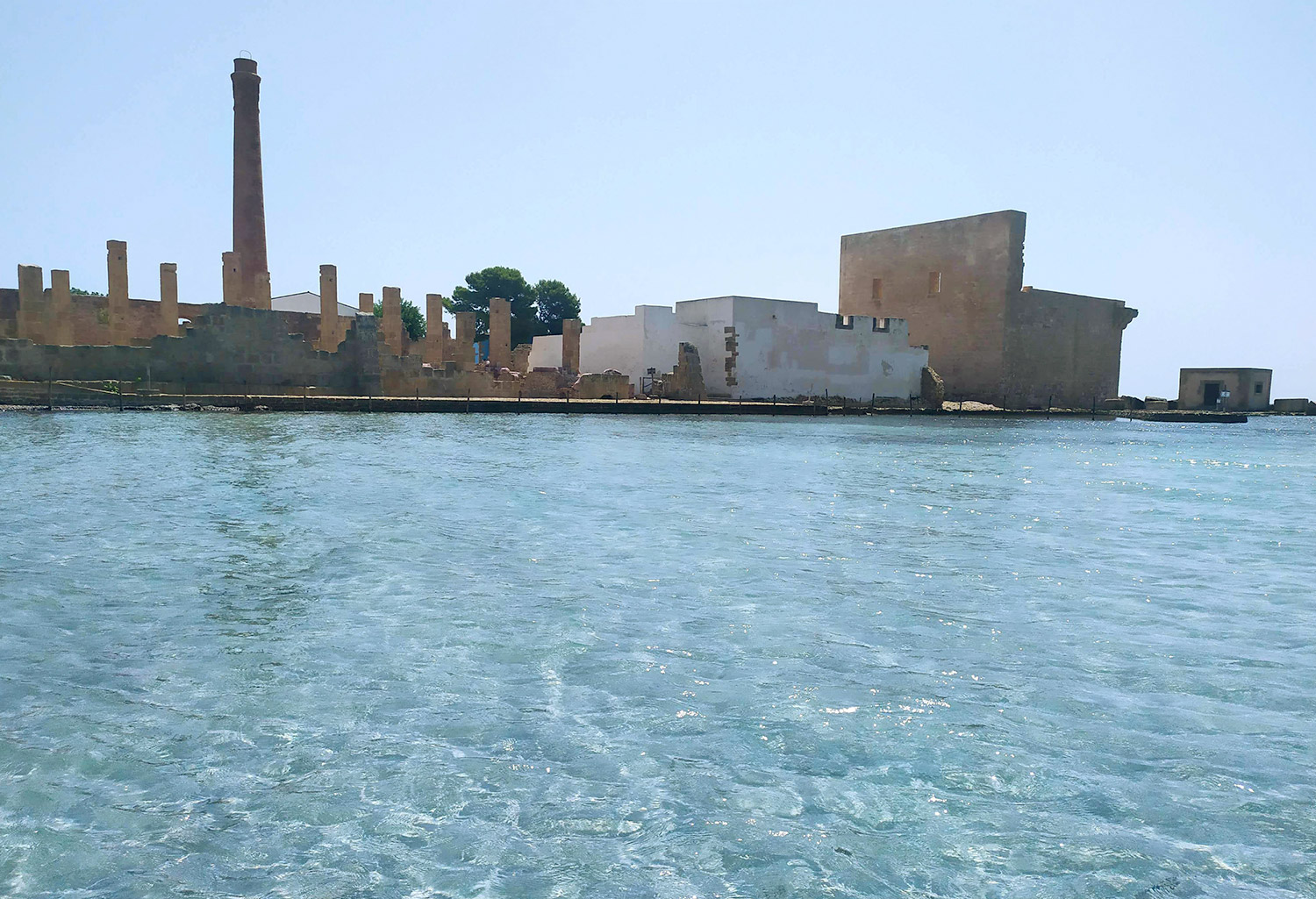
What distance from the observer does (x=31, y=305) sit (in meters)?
26.4

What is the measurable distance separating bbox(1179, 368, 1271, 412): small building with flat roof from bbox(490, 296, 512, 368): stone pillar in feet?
125

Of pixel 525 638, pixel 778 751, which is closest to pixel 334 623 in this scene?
pixel 525 638

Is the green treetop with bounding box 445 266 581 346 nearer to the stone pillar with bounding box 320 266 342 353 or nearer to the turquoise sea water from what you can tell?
the stone pillar with bounding box 320 266 342 353

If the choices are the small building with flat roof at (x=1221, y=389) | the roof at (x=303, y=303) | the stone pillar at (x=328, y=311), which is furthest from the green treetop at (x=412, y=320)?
the small building with flat roof at (x=1221, y=389)

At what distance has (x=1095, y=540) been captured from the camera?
8.77 metres

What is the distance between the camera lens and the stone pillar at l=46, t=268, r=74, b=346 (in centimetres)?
2645

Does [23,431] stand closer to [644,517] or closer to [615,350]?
[644,517]

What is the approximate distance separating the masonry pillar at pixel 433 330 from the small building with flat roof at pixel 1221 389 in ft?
133

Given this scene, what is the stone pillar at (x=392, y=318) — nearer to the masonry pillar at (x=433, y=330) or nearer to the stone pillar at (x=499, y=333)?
the masonry pillar at (x=433, y=330)

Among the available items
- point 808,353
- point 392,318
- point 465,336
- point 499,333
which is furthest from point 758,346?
point 392,318

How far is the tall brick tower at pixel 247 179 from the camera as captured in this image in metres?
31.1

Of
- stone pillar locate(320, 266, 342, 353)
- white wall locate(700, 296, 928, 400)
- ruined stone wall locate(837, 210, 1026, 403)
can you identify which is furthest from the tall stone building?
stone pillar locate(320, 266, 342, 353)

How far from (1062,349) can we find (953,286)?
6338 mm

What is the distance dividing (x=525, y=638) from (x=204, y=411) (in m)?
22.1
